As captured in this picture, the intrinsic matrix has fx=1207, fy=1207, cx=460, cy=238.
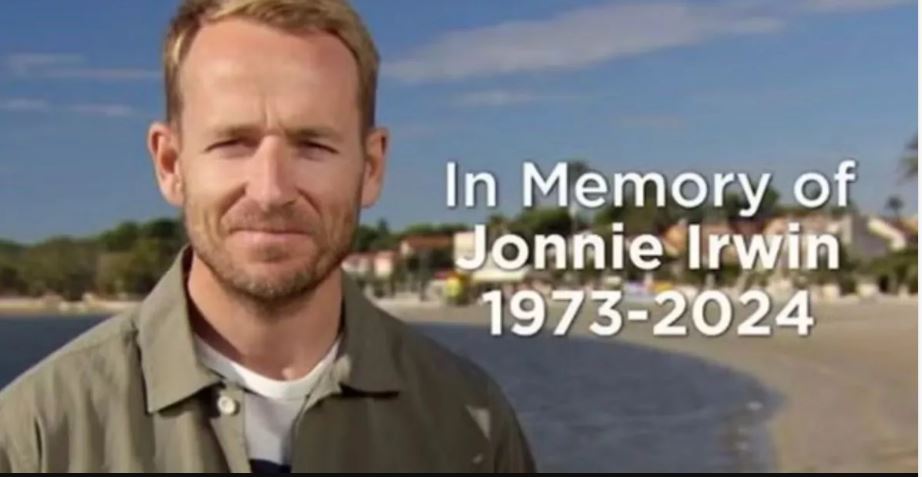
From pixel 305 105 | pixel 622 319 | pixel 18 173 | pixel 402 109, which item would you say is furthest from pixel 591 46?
pixel 18 173

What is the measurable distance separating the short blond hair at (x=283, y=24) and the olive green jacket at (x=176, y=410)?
259 millimetres

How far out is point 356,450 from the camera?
Result: 1.62m

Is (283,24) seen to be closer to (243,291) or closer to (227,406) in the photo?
(243,291)

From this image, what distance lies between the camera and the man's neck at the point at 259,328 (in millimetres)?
1536

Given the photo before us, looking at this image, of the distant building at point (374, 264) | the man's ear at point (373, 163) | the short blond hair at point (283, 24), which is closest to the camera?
the short blond hair at point (283, 24)

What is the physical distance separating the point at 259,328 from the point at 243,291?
57 mm

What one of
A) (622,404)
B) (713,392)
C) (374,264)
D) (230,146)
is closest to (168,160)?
(230,146)

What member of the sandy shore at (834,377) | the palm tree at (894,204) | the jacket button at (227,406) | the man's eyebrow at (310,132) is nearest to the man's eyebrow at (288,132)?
the man's eyebrow at (310,132)

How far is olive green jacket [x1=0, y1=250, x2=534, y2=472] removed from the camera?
1488 millimetres

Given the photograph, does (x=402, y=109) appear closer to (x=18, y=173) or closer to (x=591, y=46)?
(x=591, y=46)

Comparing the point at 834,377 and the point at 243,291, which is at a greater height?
the point at 243,291

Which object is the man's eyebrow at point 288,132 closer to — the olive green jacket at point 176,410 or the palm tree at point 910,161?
the olive green jacket at point 176,410

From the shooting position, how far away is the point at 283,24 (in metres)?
1.47

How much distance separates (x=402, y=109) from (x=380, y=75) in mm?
68
